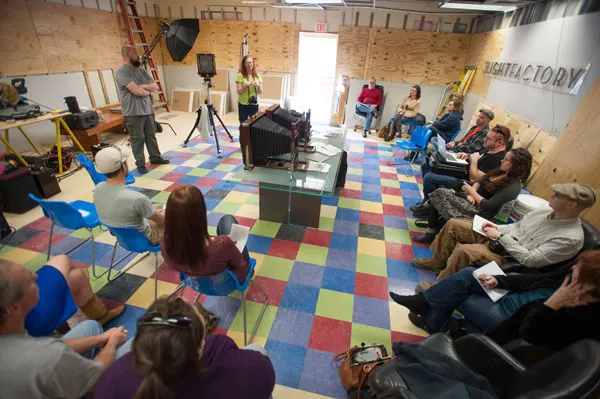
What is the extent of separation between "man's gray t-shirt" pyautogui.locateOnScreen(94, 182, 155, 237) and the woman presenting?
10.3 feet

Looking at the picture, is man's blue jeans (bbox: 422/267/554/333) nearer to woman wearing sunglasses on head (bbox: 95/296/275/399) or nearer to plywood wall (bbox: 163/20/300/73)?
woman wearing sunglasses on head (bbox: 95/296/275/399)

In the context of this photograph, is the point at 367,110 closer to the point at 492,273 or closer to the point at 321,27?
the point at 321,27

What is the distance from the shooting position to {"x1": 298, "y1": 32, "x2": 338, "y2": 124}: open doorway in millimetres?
8211

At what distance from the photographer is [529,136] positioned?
141 inches

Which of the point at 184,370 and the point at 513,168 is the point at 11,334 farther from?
the point at 513,168

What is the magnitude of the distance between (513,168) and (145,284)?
3.30 meters

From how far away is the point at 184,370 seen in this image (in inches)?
31.8

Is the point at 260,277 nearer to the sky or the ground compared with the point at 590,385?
nearer to the ground

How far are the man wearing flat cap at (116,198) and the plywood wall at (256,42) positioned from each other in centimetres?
647

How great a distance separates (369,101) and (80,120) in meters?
5.79

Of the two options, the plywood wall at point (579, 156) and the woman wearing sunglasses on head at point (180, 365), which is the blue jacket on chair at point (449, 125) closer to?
the plywood wall at point (579, 156)

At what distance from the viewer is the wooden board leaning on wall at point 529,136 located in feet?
10.5

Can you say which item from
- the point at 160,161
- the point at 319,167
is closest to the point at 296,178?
the point at 319,167

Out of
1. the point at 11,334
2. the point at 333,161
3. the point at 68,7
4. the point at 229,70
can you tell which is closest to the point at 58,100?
the point at 68,7
